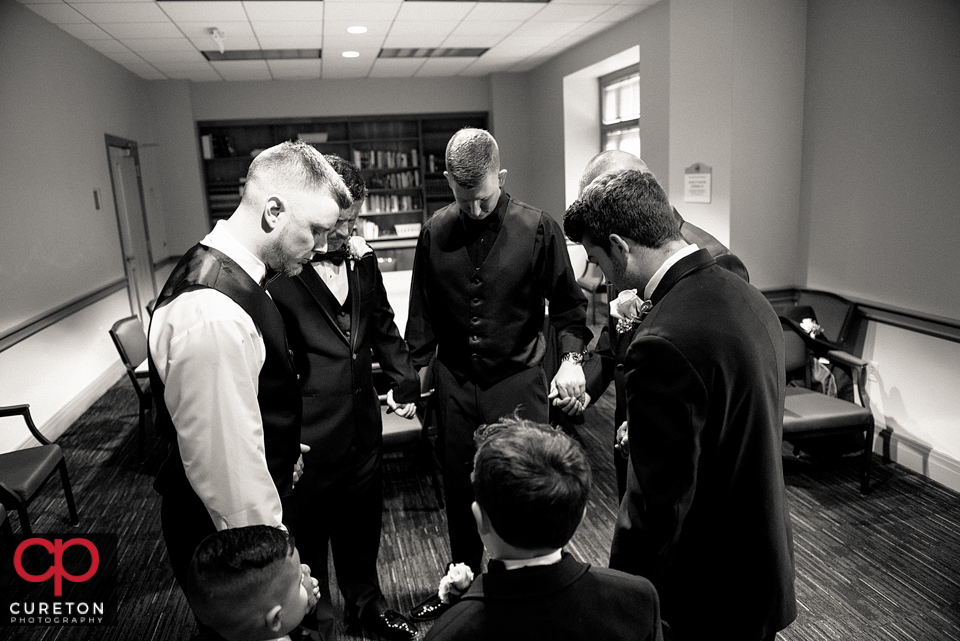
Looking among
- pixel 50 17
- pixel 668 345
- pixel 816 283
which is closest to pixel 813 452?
pixel 816 283

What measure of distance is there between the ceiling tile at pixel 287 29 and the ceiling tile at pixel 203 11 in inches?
12.6

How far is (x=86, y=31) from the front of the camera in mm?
5469

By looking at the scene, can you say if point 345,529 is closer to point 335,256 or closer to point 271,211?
point 335,256

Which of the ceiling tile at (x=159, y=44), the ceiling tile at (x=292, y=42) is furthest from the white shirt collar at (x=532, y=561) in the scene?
the ceiling tile at (x=159, y=44)

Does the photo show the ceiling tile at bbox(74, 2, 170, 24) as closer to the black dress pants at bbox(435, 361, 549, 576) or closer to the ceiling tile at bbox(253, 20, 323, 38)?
the ceiling tile at bbox(253, 20, 323, 38)

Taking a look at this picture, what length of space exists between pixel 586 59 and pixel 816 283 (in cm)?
384

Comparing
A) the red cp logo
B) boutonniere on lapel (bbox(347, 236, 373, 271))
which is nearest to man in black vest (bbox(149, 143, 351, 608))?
boutonniere on lapel (bbox(347, 236, 373, 271))

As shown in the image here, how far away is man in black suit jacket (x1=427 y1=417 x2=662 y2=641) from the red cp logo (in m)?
2.56

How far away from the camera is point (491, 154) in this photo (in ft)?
6.83

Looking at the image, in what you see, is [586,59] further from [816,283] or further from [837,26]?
[816,283]

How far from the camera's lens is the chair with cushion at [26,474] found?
260 cm

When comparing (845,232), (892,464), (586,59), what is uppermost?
(586,59)

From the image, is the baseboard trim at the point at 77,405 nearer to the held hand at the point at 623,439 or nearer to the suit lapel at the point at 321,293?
the suit lapel at the point at 321,293

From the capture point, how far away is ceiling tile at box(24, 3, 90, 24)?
187 inches
